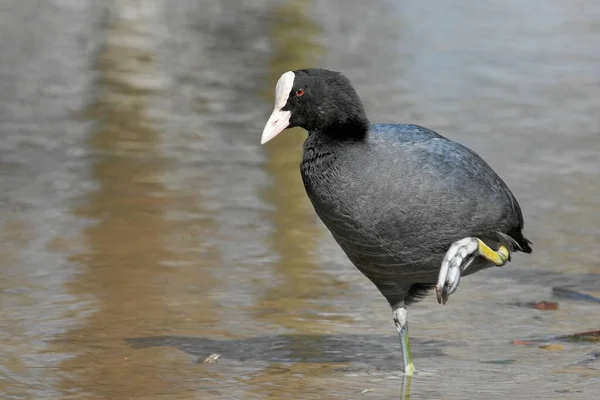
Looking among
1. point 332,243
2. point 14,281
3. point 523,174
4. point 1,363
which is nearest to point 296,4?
point 523,174

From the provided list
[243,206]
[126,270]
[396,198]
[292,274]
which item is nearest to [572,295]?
[292,274]

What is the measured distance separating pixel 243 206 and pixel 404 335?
9.23 ft

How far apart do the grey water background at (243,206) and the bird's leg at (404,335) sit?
66 millimetres

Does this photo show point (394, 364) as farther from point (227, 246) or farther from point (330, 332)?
point (227, 246)

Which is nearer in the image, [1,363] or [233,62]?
[1,363]

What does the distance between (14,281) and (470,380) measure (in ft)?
8.06

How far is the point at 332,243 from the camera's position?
→ 742cm

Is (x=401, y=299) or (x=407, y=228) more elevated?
(x=407, y=228)

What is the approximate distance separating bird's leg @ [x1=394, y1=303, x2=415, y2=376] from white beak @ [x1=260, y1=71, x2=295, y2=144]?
0.95 metres

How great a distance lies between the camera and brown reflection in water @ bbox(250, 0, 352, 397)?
17.7ft

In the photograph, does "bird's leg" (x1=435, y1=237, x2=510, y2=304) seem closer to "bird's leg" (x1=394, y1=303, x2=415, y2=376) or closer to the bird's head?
"bird's leg" (x1=394, y1=303, x2=415, y2=376)

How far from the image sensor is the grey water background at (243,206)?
544 centimetres

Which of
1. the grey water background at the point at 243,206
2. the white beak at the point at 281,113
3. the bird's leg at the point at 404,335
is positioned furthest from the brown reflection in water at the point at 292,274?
the white beak at the point at 281,113

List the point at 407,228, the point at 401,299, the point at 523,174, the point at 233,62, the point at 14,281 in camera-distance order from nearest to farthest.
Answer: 1. the point at 407,228
2. the point at 401,299
3. the point at 14,281
4. the point at 523,174
5. the point at 233,62
